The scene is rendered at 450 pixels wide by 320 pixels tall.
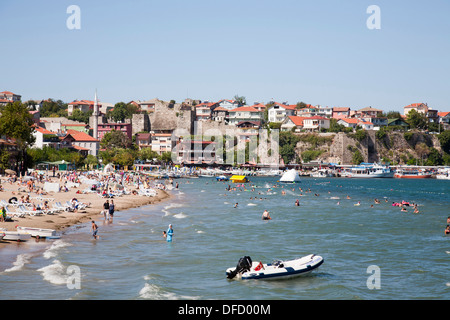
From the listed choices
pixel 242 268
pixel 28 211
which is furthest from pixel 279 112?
pixel 242 268

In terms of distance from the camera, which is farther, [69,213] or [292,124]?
[292,124]

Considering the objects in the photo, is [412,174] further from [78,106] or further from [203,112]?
[78,106]

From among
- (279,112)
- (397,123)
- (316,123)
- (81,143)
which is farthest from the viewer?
(279,112)

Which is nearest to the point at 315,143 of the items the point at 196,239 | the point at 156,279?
the point at 196,239

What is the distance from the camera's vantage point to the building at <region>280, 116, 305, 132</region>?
168875 mm

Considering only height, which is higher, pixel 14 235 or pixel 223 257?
pixel 14 235

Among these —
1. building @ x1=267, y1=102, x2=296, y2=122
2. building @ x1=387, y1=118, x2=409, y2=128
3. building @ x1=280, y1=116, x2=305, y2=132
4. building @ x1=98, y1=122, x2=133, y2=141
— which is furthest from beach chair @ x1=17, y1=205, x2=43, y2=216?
building @ x1=387, y1=118, x2=409, y2=128

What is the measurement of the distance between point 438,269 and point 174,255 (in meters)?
15.5

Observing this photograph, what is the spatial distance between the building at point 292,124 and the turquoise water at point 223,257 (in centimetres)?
11681

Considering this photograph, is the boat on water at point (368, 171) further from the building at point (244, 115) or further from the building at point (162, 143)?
the building at point (162, 143)

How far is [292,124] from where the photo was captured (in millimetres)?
169750

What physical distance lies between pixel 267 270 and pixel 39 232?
52.0 feet

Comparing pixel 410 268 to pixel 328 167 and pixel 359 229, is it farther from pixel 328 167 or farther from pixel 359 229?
pixel 328 167
